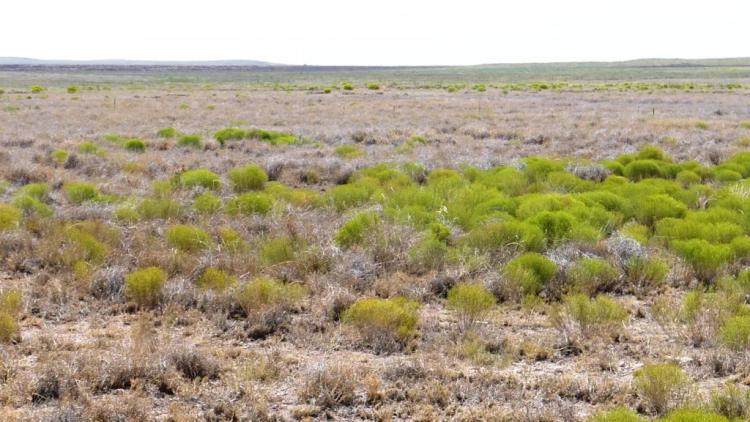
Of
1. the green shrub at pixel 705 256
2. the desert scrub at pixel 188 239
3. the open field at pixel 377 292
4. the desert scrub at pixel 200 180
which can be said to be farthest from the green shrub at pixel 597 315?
the desert scrub at pixel 200 180

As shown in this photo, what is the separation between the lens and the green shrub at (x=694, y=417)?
4379 millimetres

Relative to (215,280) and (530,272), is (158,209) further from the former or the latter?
(530,272)

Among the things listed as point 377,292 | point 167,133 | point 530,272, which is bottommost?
point 377,292

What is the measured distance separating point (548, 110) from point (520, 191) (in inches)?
817

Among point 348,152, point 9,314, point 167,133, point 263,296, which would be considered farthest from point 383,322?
point 167,133

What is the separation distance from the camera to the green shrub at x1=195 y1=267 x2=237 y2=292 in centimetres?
721

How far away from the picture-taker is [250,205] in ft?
35.1

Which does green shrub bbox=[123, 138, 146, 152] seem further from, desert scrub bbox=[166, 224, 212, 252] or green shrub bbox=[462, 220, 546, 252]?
green shrub bbox=[462, 220, 546, 252]

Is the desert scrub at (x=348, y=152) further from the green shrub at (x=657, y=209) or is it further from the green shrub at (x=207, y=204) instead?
the green shrub at (x=657, y=209)

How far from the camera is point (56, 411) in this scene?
15.1 ft

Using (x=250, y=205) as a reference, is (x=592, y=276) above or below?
below

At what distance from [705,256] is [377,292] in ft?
12.5

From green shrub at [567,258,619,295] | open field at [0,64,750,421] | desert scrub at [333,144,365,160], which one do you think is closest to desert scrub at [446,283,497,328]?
open field at [0,64,750,421]

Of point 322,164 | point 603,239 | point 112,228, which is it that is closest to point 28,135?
point 322,164
